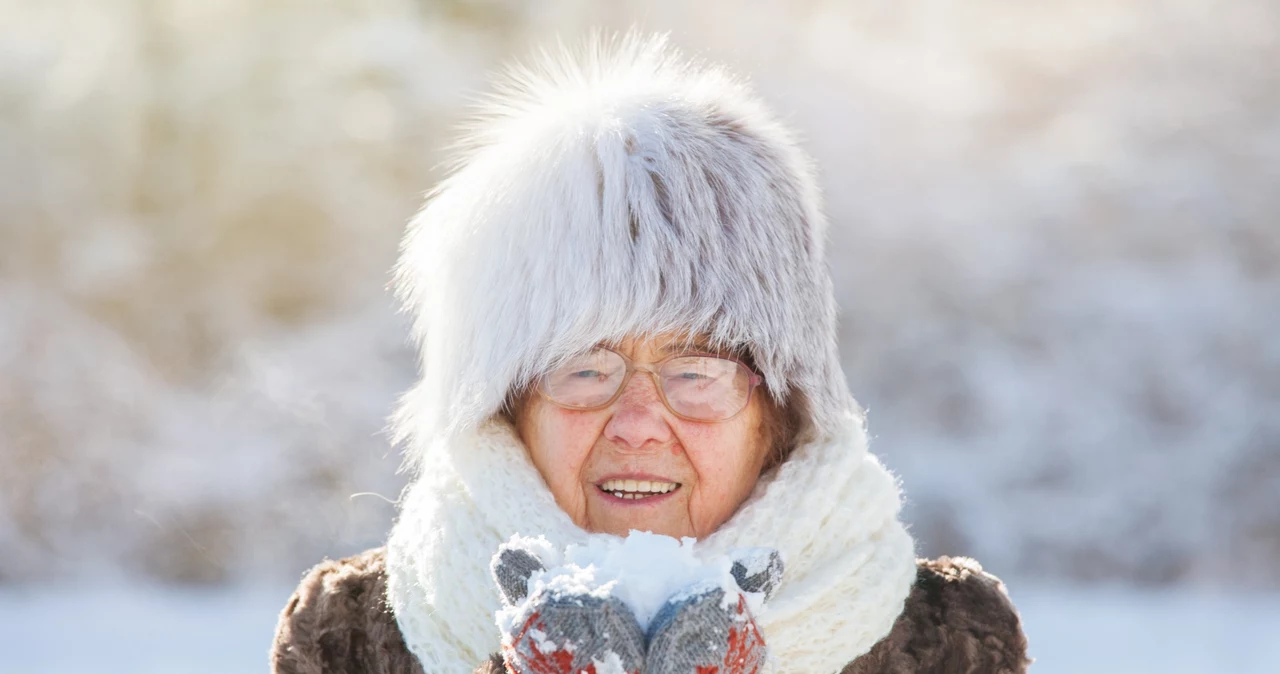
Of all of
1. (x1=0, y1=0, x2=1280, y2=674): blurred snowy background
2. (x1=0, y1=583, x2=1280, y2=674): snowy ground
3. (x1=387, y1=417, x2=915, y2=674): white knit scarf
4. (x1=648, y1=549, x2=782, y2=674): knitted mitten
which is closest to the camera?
(x1=648, y1=549, x2=782, y2=674): knitted mitten

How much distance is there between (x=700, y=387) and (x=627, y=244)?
0.58 feet

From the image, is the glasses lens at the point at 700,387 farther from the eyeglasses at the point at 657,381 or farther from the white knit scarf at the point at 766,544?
→ the white knit scarf at the point at 766,544

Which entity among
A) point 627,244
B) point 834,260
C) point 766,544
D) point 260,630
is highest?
point 834,260

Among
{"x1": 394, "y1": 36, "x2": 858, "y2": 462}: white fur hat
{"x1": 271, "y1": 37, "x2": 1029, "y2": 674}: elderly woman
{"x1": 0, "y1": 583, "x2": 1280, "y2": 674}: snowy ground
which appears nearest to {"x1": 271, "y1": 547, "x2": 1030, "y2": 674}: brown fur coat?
{"x1": 271, "y1": 37, "x2": 1029, "y2": 674}: elderly woman

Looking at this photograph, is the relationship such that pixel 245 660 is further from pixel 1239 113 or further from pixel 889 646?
pixel 1239 113

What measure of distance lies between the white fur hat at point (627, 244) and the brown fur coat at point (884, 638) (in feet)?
0.73

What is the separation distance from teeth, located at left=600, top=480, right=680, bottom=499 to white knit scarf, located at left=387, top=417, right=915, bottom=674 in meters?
0.06

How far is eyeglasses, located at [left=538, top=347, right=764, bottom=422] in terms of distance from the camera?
3.86 ft

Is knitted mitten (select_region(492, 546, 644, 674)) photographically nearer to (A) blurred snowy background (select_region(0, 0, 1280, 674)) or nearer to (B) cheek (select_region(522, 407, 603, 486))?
(B) cheek (select_region(522, 407, 603, 486))

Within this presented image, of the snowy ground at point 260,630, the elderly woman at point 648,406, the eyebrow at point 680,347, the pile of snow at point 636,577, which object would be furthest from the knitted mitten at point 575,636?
the snowy ground at point 260,630

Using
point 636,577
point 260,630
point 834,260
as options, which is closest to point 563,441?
point 636,577

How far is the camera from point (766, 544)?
1.17 m

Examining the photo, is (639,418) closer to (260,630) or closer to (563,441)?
(563,441)

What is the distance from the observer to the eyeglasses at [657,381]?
118 cm
